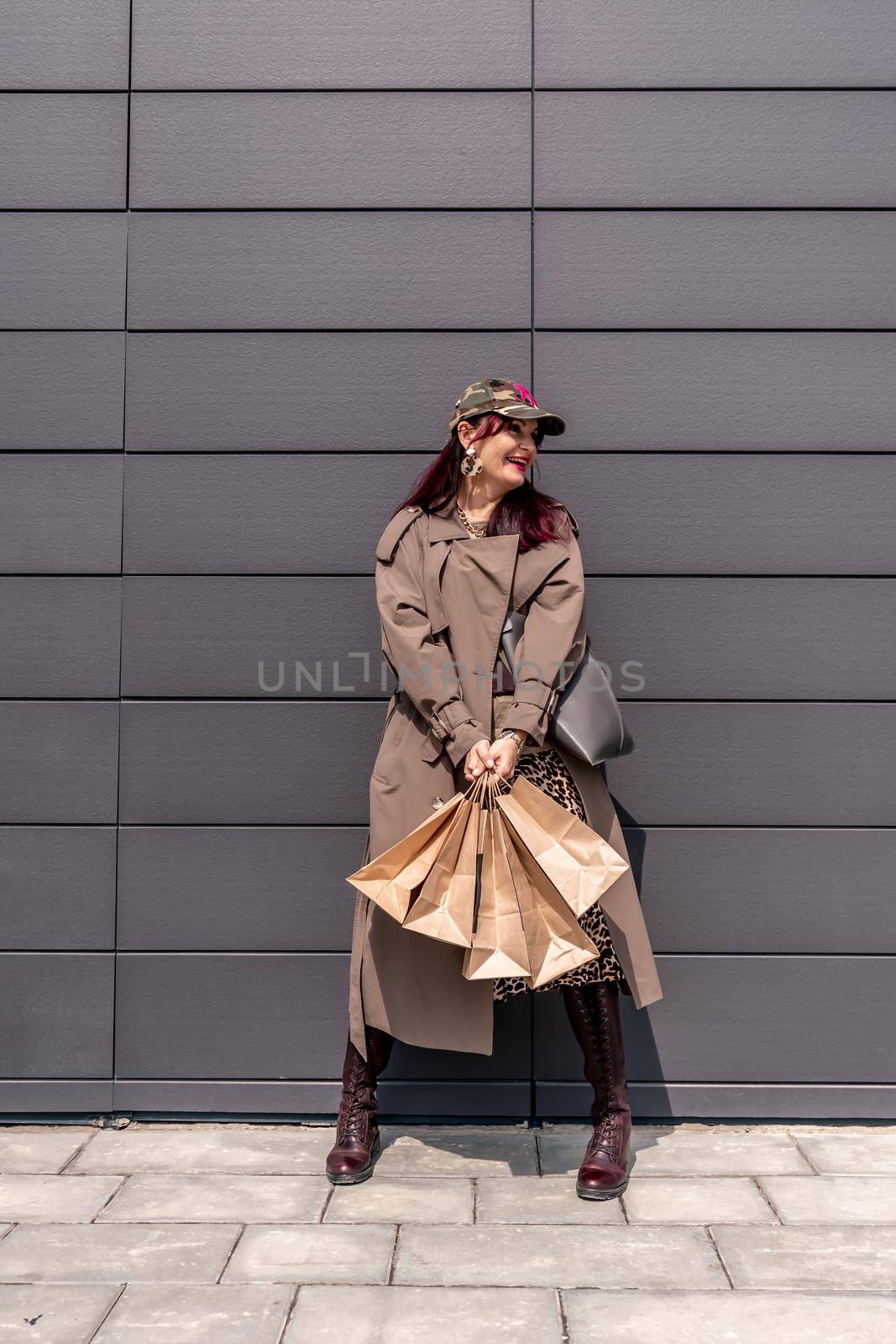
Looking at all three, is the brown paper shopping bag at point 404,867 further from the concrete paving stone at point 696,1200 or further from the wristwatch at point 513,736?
the concrete paving stone at point 696,1200

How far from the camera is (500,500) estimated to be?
2.95 metres

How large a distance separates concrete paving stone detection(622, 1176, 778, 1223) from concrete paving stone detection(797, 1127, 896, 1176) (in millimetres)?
147

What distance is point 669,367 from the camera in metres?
3.27

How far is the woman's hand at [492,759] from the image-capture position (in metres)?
2.63

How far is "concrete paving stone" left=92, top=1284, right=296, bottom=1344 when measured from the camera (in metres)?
2.06

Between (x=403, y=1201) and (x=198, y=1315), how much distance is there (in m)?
0.64

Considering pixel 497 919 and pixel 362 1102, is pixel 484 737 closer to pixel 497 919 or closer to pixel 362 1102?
pixel 497 919

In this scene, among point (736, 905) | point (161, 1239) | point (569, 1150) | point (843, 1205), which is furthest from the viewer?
point (736, 905)

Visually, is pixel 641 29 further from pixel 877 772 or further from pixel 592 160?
pixel 877 772

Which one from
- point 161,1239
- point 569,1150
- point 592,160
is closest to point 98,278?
point 592,160

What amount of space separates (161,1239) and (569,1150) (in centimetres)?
109

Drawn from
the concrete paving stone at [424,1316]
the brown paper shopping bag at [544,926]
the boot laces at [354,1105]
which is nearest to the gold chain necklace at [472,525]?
the brown paper shopping bag at [544,926]

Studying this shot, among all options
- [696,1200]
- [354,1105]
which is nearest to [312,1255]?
[354,1105]

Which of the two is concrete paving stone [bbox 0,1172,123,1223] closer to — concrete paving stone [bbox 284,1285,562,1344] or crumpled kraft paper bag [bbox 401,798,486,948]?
concrete paving stone [bbox 284,1285,562,1344]
